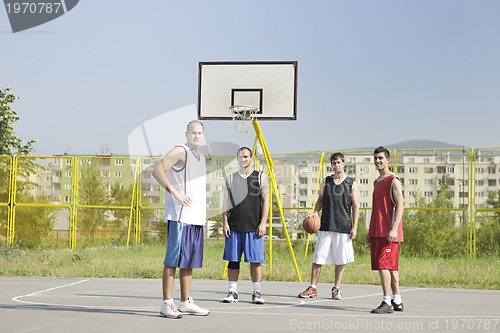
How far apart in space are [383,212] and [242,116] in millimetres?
6538

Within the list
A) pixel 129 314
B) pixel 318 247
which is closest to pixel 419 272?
pixel 318 247

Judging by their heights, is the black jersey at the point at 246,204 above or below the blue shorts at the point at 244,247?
above

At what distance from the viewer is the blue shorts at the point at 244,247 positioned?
36.6ft

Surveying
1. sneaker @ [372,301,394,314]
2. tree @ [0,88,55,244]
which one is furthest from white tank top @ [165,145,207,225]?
tree @ [0,88,55,244]

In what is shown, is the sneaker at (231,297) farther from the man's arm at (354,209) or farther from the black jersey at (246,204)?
the man's arm at (354,209)

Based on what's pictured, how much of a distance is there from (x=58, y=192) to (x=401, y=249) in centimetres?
1233

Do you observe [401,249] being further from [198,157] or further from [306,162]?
[198,157]

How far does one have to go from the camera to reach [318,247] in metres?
11.9

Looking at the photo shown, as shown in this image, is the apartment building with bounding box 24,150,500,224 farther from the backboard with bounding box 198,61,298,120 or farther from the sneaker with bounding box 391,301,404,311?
the sneaker with bounding box 391,301,404,311

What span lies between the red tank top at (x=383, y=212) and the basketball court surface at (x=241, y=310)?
1011 millimetres

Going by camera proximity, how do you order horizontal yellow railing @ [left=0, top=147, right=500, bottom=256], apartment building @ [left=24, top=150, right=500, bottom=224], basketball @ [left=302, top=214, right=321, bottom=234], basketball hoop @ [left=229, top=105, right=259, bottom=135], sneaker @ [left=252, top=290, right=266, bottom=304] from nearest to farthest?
sneaker @ [left=252, top=290, right=266, bottom=304] → basketball @ [left=302, top=214, right=321, bottom=234] → basketball hoop @ [left=229, top=105, right=259, bottom=135] → horizontal yellow railing @ [left=0, top=147, right=500, bottom=256] → apartment building @ [left=24, top=150, right=500, bottom=224]

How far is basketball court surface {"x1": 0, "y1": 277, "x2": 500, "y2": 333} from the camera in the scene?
8.70 m

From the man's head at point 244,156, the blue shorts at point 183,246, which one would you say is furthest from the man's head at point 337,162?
the blue shorts at point 183,246

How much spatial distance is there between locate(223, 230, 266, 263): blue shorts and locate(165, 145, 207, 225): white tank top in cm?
195
